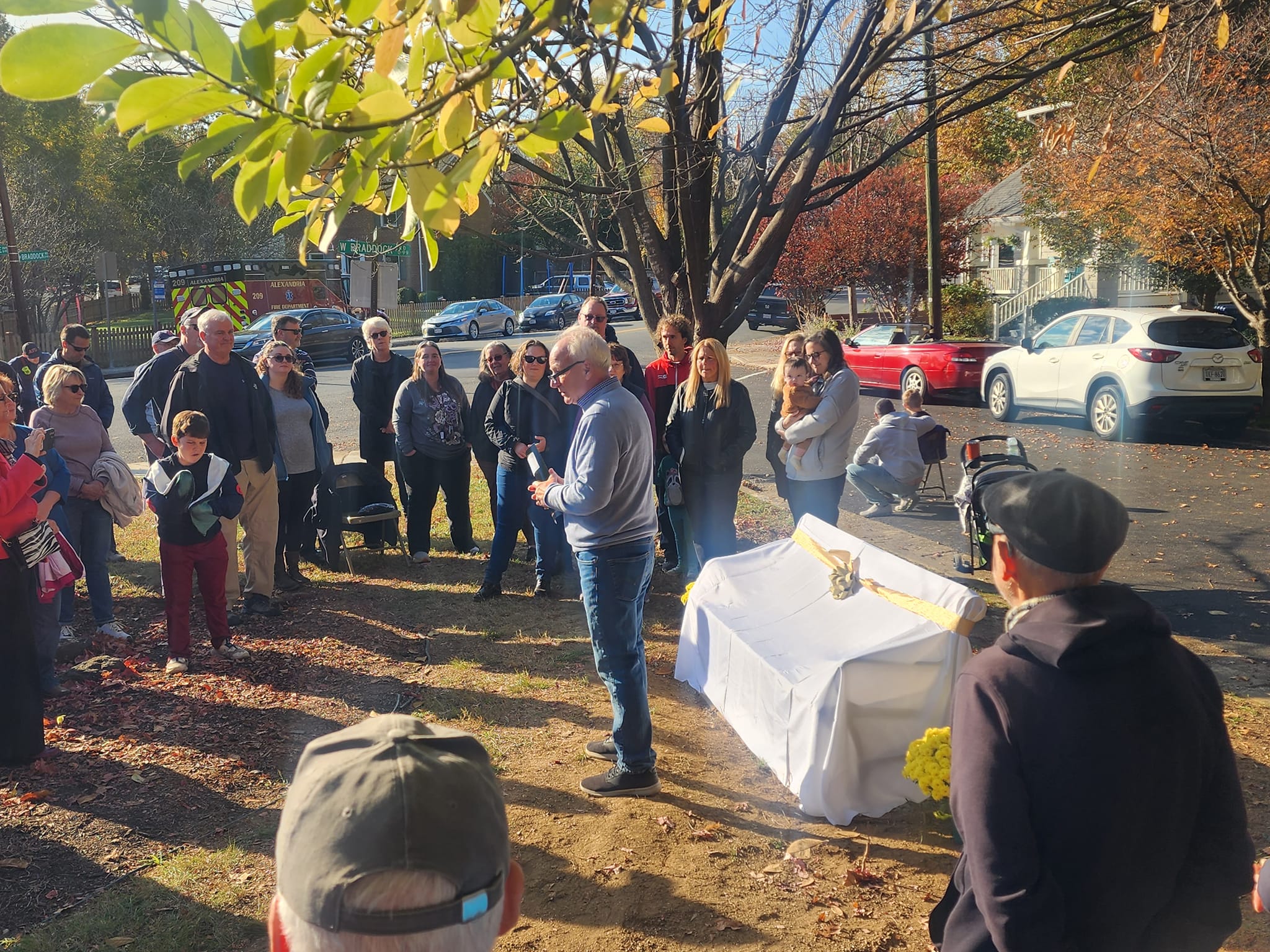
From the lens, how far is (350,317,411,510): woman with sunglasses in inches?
346

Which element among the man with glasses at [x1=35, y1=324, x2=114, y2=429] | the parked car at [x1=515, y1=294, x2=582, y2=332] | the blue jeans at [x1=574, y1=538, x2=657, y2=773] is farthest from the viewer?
the parked car at [x1=515, y1=294, x2=582, y2=332]

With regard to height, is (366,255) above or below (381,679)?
above

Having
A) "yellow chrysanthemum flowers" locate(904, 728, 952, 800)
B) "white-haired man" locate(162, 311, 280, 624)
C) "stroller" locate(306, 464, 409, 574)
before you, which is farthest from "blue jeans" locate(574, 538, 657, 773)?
"stroller" locate(306, 464, 409, 574)

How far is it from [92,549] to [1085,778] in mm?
6766

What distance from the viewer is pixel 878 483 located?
10312 millimetres

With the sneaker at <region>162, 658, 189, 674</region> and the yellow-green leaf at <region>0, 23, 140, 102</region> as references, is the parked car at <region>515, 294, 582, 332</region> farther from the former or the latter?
the yellow-green leaf at <region>0, 23, 140, 102</region>

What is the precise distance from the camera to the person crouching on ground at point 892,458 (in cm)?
1021

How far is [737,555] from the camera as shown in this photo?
19.2ft

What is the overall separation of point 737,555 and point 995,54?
11522 millimetres

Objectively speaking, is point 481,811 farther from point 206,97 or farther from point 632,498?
point 632,498

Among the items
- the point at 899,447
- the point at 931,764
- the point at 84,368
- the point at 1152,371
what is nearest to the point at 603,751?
the point at 931,764

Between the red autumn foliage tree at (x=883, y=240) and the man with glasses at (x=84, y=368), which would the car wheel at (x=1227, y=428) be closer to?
the man with glasses at (x=84, y=368)

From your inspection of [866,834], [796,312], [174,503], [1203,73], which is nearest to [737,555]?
[866,834]

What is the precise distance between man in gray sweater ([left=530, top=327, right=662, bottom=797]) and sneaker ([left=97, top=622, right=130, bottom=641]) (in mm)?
3846
